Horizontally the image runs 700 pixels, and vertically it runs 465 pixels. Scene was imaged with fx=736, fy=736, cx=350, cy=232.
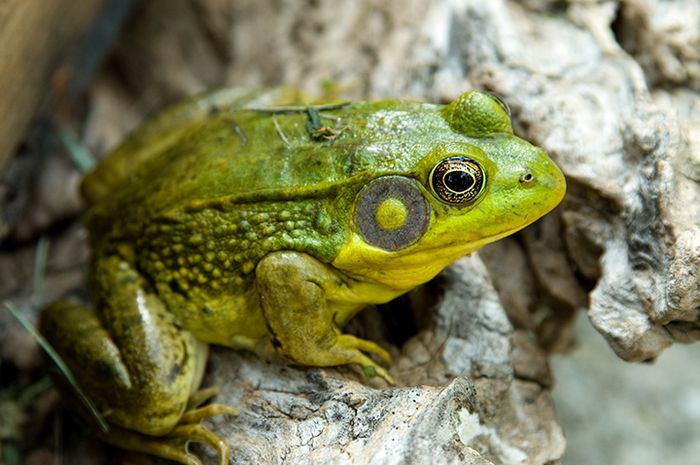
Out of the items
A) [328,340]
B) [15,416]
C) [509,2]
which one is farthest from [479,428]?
[15,416]

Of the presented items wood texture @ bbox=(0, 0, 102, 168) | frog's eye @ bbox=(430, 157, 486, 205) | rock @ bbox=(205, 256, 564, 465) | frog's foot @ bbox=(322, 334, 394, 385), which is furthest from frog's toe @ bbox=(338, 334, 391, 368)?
wood texture @ bbox=(0, 0, 102, 168)

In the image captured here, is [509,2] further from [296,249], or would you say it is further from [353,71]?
[296,249]

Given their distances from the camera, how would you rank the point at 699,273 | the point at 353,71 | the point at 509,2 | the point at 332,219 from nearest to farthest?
the point at 699,273 < the point at 332,219 < the point at 509,2 < the point at 353,71

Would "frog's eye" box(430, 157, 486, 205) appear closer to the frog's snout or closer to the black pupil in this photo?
the black pupil

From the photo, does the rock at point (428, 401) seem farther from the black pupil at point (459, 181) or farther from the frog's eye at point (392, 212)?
the black pupil at point (459, 181)

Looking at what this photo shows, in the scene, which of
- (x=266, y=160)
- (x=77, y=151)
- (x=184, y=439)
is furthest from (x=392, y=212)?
(x=77, y=151)

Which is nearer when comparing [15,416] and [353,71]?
[15,416]

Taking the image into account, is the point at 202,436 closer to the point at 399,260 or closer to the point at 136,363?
the point at 136,363
